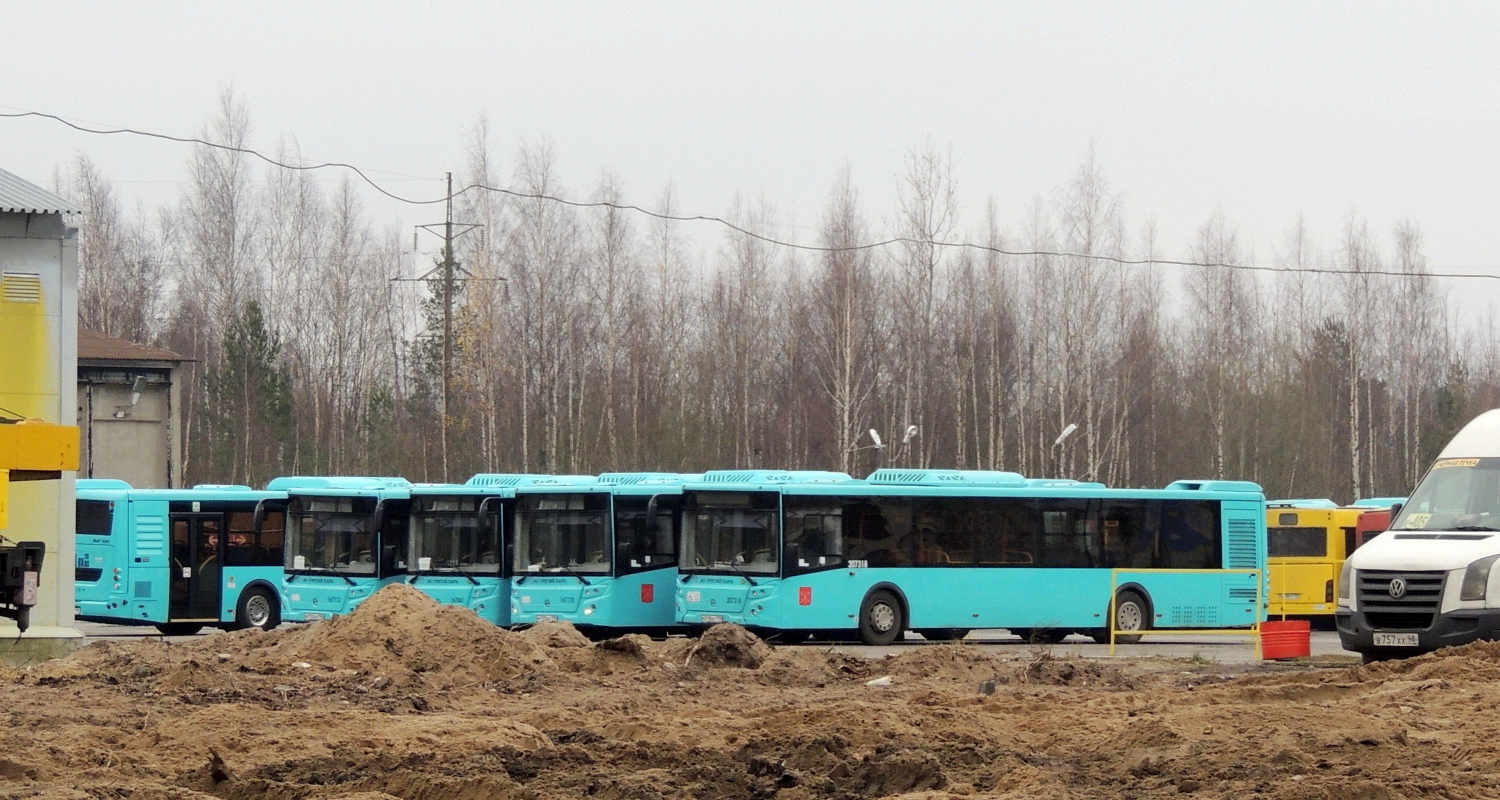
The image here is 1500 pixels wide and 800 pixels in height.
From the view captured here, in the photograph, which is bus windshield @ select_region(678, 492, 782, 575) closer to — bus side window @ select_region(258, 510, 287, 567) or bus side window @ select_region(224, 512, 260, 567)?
bus side window @ select_region(258, 510, 287, 567)

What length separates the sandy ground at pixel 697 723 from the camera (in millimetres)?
10164

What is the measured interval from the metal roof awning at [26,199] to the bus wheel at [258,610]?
1125 centimetres

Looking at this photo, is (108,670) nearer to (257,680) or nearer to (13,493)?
(257,680)

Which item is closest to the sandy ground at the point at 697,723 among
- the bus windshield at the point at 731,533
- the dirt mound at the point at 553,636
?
the dirt mound at the point at 553,636

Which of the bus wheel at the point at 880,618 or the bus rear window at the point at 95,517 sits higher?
the bus rear window at the point at 95,517

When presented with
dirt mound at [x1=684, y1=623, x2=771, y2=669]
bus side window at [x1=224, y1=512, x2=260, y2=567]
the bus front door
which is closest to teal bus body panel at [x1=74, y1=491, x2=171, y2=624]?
the bus front door

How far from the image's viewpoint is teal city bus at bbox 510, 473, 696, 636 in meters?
25.7

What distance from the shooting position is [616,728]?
12688mm

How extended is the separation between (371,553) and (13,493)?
7643 millimetres

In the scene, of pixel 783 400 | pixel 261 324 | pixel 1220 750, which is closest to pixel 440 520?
pixel 1220 750

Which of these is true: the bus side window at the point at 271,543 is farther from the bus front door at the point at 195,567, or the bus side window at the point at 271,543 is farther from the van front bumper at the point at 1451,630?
the van front bumper at the point at 1451,630

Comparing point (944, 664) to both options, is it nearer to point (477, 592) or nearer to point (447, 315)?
point (477, 592)

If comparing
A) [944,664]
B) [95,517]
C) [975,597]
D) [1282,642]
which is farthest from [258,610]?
[1282,642]

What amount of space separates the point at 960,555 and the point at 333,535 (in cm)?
1011
